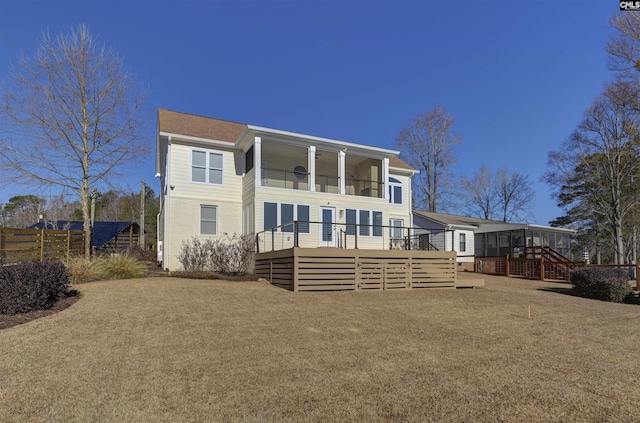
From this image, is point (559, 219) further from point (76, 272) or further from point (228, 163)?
point (76, 272)

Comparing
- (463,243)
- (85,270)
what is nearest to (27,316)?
(85,270)

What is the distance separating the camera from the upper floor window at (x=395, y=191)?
2188cm

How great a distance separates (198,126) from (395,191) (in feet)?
37.1

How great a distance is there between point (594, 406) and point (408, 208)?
60.9ft

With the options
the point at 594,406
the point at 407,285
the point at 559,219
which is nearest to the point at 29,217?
the point at 407,285

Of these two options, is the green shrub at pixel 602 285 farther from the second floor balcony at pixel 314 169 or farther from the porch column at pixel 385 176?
the second floor balcony at pixel 314 169

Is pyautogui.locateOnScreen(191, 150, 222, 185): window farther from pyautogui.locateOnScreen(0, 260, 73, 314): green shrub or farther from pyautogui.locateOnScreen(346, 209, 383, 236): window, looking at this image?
pyautogui.locateOnScreen(0, 260, 73, 314): green shrub

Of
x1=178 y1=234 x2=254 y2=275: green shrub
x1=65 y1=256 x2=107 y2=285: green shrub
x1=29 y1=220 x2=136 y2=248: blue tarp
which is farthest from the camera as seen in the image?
x1=29 y1=220 x2=136 y2=248: blue tarp

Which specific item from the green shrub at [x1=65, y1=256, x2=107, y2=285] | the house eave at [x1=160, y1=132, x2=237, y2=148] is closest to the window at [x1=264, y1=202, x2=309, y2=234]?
the house eave at [x1=160, y1=132, x2=237, y2=148]

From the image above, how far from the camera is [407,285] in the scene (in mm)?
12648

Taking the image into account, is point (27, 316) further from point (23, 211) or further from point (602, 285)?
point (23, 211)

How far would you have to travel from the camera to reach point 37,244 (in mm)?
13312

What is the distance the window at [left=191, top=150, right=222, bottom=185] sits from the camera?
640 inches

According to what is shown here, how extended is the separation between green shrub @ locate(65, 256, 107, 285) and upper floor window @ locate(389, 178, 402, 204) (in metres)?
14.9
